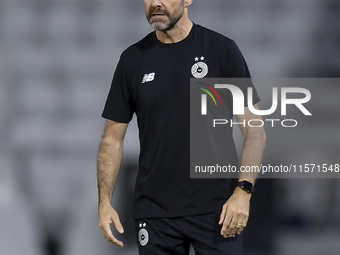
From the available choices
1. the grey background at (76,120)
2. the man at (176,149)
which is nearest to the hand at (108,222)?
the man at (176,149)

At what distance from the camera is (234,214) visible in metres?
1.92

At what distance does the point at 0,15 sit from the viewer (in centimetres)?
344

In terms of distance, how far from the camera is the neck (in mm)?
2139

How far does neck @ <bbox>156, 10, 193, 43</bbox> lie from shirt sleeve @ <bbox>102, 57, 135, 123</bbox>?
23 cm

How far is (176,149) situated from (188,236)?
360mm

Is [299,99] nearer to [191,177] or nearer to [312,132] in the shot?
[312,132]

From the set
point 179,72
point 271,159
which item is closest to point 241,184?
point 179,72

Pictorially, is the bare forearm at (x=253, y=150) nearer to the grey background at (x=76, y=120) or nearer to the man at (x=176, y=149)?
the man at (x=176, y=149)

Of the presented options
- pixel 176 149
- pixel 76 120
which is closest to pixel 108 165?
pixel 176 149

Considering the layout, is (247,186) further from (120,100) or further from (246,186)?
(120,100)

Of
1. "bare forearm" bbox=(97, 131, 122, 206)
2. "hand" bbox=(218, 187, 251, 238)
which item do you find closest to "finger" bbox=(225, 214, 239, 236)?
"hand" bbox=(218, 187, 251, 238)

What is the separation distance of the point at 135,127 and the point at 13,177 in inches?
36.3

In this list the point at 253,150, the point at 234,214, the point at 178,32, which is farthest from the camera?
the point at 178,32

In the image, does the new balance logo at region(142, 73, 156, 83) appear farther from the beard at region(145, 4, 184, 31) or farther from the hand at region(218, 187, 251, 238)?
the hand at region(218, 187, 251, 238)
